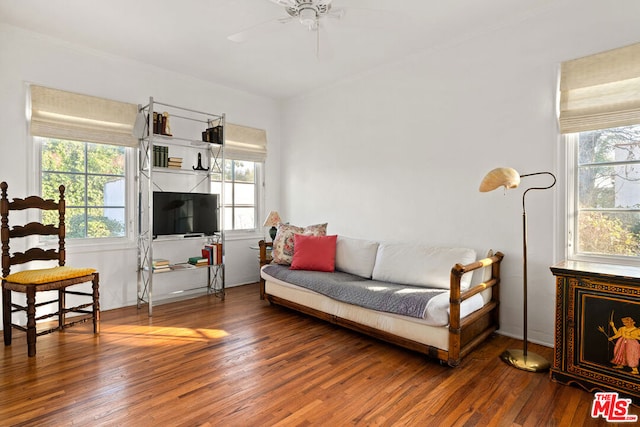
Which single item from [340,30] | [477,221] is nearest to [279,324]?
[477,221]

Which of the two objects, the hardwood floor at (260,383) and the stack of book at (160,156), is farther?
the stack of book at (160,156)

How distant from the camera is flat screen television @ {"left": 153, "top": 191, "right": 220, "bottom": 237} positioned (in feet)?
12.9

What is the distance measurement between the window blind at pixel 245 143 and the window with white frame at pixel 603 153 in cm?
371

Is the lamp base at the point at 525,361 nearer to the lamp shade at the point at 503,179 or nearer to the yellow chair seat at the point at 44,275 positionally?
the lamp shade at the point at 503,179

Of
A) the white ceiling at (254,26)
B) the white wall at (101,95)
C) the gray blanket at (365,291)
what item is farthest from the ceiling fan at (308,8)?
the white wall at (101,95)

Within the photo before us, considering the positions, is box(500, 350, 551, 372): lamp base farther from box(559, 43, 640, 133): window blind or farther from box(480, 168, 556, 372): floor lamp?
box(559, 43, 640, 133): window blind

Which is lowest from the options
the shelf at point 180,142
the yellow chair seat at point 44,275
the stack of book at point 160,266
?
the stack of book at point 160,266

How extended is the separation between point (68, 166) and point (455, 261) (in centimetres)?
400

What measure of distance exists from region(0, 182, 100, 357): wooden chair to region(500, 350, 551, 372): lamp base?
11.3 feet

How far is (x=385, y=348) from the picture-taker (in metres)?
2.89

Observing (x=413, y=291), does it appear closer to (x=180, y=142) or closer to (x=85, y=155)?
(x=180, y=142)

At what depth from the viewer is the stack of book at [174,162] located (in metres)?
4.02

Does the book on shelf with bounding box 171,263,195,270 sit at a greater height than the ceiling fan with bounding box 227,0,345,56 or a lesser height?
lesser

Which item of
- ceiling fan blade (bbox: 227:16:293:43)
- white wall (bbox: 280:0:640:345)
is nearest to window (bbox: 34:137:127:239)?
→ ceiling fan blade (bbox: 227:16:293:43)
